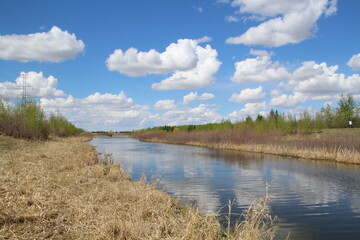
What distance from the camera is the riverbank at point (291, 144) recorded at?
23.6 meters

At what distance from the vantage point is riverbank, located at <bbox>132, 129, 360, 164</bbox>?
77.5ft

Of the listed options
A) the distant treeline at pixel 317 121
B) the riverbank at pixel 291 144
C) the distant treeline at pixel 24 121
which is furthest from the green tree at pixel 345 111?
the distant treeline at pixel 24 121

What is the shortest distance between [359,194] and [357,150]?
40.5ft

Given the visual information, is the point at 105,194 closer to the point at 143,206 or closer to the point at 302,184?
the point at 143,206

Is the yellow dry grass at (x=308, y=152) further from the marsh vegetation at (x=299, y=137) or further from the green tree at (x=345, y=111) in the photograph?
the green tree at (x=345, y=111)

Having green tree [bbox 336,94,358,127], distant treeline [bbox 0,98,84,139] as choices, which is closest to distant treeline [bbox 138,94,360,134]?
green tree [bbox 336,94,358,127]

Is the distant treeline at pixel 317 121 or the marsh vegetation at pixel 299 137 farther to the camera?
the distant treeline at pixel 317 121

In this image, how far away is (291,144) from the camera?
29625mm

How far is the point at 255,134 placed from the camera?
1458 inches

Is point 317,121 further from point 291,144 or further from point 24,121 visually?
point 24,121

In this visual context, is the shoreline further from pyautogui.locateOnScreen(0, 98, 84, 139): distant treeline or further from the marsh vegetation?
pyautogui.locateOnScreen(0, 98, 84, 139): distant treeline

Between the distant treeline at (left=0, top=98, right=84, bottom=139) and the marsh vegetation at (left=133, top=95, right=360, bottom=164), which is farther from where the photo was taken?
the distant treeline at (left=0, top=98, right=84, bottom=139)

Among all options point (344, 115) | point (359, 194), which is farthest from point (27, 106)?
point (344, 115)

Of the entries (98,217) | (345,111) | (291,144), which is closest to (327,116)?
(345,111)
